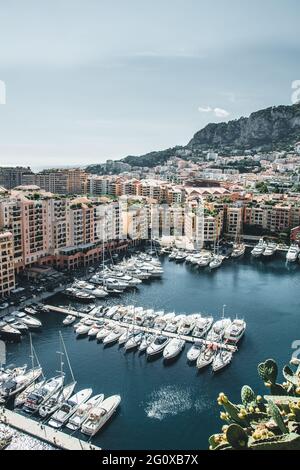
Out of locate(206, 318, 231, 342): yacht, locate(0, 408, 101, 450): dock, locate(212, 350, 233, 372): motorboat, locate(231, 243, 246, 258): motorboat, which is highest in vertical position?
locate(231, 243, 246, 258): motorboat

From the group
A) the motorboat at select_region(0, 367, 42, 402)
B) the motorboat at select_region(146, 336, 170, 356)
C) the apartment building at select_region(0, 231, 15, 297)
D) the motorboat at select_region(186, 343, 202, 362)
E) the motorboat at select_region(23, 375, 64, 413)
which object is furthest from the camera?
the apartment building at select_region(0, 231, 15, 297)

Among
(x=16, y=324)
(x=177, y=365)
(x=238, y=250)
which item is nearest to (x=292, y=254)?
(x=238, y=250)

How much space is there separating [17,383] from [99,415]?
369cm

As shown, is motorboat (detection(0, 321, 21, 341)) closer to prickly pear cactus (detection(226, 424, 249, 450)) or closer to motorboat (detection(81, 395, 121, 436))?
motorboat (detection(81, 395, 121, 436))

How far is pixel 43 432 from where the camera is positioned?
13.4 metres

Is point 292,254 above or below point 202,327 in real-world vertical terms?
above

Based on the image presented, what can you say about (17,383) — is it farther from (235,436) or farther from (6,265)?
(235,436)

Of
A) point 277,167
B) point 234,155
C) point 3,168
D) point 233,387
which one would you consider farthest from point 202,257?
point 234,155

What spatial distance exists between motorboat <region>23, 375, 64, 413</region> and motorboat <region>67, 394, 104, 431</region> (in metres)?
1.34

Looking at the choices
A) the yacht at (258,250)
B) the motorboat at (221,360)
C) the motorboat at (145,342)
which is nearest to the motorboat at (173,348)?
the motorboat at (145,342)

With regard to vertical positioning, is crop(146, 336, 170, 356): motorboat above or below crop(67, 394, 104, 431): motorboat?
above

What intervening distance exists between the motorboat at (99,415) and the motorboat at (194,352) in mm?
4094

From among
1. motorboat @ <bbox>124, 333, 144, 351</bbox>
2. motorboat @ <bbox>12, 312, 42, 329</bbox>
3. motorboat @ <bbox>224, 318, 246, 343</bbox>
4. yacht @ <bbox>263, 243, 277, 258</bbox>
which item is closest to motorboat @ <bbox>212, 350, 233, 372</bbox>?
motorboat @ <bbox>224, 318, 246, 343</bbox>

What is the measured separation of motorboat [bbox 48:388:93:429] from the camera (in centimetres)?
1402
